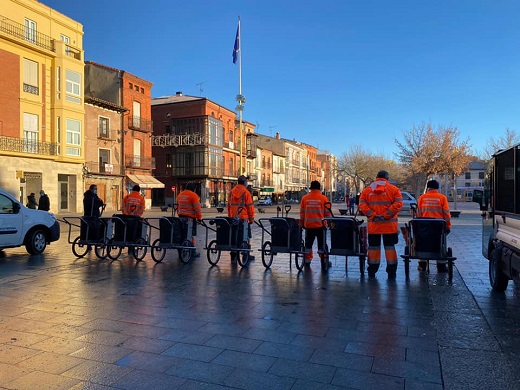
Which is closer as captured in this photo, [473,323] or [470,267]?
[473,323]

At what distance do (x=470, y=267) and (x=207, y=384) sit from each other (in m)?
7.04

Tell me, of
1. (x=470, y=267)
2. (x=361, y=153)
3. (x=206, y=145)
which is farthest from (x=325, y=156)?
(x=470, y=267)

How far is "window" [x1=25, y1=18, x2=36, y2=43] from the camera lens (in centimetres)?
2860

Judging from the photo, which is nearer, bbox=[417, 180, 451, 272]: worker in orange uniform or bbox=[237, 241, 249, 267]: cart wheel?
bbox=[417, 180, 451, 272]: worker in orange uniform

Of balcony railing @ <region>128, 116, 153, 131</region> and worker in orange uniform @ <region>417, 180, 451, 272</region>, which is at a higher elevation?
balcony railing @ <region>128, 116, 153, 131</region>

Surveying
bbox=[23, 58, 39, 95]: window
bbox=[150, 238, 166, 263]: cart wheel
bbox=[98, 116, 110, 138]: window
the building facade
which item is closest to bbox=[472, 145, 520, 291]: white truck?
bbox=[150, 238, 166, 263]: cart wheel

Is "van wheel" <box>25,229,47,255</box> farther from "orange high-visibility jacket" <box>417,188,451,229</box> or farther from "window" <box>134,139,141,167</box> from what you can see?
"window" <box>134,139,141,167</box>

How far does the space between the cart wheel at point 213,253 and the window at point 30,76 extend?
2591cm

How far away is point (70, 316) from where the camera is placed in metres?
5.11

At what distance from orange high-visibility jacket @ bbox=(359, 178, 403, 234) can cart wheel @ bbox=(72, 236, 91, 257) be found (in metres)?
6.70

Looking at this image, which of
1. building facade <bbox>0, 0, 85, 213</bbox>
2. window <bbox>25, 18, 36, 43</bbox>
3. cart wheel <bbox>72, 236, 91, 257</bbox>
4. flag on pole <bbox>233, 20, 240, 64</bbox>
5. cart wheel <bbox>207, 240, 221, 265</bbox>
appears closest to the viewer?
cart wheel <bbox>207, 240, 221, 265</bbox>

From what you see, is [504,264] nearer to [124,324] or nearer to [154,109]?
[124,324]

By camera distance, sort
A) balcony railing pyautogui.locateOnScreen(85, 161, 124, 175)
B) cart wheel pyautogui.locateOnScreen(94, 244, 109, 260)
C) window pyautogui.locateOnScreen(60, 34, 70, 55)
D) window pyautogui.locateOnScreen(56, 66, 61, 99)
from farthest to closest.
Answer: balcony railing pyautogui.locateOnScreen(85, 161, 124, 175), window pyautogui.locateOnScreen(60, 34, 70, 55), window pyautogui.locateOnScreen(56, 66, 61, 99), cart wheel pyautogui.locateOnScreen(94, 244, 109, 260)

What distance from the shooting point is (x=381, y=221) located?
7.26m
